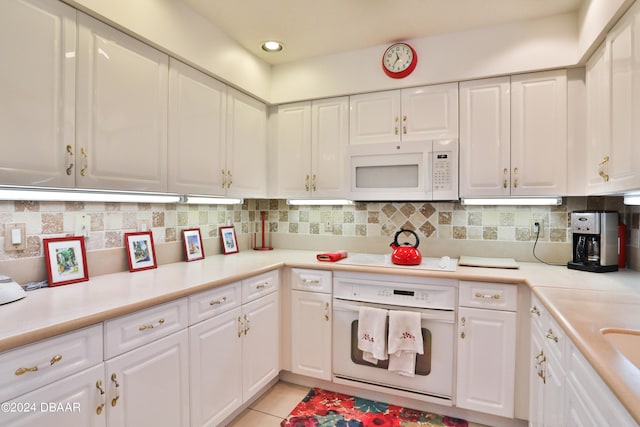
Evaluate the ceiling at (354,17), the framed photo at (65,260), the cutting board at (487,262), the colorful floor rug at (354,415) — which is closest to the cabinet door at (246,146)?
the ceiling at (354,17)

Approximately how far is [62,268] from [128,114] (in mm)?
815

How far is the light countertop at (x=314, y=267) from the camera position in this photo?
950 mm

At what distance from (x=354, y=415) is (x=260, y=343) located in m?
0.74

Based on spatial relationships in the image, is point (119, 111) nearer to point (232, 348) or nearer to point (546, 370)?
point (232, 348)

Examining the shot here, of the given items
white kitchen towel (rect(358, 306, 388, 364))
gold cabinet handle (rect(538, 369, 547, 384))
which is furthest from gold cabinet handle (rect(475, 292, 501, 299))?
white kitchen towel (rect(358, 306, 388, 364))

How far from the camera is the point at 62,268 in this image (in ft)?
5.39

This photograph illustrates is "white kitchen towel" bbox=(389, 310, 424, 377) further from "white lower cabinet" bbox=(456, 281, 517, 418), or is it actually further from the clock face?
the clock face

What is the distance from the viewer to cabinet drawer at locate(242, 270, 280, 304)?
207 cm

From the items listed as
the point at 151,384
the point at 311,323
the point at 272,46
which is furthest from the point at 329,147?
the point at 151,384

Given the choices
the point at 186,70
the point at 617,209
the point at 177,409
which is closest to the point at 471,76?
the point at 617,209

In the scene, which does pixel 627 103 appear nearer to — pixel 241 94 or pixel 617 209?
pixel 617 209

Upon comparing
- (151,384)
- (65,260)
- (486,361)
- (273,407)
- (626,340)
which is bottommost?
(273,407)

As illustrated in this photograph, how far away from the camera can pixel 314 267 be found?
2373 mm

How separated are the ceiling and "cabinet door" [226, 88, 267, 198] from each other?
1.47 ft
